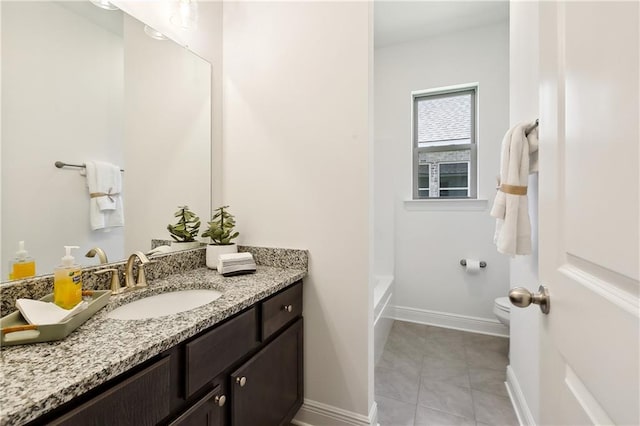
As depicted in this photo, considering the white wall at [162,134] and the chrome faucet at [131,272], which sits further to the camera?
the white wall at [162,134]

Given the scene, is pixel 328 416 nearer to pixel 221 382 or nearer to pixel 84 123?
pixel 221 382

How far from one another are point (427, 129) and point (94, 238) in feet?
9.34

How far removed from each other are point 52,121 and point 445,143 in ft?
9.50

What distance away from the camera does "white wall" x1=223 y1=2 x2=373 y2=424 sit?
1373mm

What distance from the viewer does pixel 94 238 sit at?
1106 mm

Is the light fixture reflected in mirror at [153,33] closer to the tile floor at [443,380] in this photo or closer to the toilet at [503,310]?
the tile floor at [443,380]

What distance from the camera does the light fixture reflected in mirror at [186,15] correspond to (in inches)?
54.9

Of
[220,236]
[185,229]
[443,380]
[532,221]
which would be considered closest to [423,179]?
[532,221]

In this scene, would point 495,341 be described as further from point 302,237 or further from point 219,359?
point 219,359

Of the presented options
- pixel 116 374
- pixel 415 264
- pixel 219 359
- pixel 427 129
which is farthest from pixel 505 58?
pixel 116 374

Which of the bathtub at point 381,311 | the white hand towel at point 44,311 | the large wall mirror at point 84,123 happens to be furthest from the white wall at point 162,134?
the bathtub at point 381,311

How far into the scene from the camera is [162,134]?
1428 millimetres

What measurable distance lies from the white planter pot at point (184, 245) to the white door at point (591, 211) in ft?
4.90

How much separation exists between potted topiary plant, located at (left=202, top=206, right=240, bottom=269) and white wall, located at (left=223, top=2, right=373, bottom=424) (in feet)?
0.34
